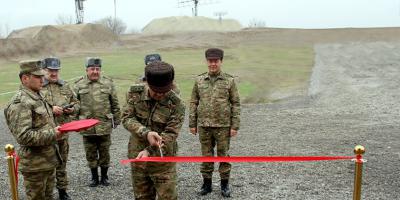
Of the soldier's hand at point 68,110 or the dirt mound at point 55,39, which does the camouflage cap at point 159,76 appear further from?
the dirt mound at point 55,39

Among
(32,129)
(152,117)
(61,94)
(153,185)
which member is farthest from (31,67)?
(61,94)

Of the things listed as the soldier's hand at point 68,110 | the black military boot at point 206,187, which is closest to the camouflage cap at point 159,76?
the soldier's hand at point 68,110

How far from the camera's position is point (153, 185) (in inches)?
181

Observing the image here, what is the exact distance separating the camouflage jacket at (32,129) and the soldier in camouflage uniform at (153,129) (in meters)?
0.86

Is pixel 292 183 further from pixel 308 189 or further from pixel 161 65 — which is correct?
pixel 161 65

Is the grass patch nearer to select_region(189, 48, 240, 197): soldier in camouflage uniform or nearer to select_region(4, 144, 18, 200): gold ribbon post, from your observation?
select_region(189, 48, 240, 197): soldier in camouflage uniform

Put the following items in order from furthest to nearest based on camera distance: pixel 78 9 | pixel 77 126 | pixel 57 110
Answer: pixel 78 9 → pixel 57 110 → pixel 77 126

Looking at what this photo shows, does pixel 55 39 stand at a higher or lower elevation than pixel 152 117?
lower

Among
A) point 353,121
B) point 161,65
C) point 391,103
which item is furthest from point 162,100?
point 391,103

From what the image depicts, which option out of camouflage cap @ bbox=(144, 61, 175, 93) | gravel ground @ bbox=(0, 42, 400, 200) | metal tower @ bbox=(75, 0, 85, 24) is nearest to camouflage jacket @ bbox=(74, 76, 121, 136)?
gravel ground @ bbox=(0, 42, 400, 200)

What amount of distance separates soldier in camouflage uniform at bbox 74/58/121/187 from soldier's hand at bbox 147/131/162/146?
2959mm

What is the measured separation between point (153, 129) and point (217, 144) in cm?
223

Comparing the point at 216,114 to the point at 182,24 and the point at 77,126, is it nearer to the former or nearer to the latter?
the point at 77,126

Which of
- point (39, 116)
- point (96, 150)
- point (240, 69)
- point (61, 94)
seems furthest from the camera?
point (240, 69)
